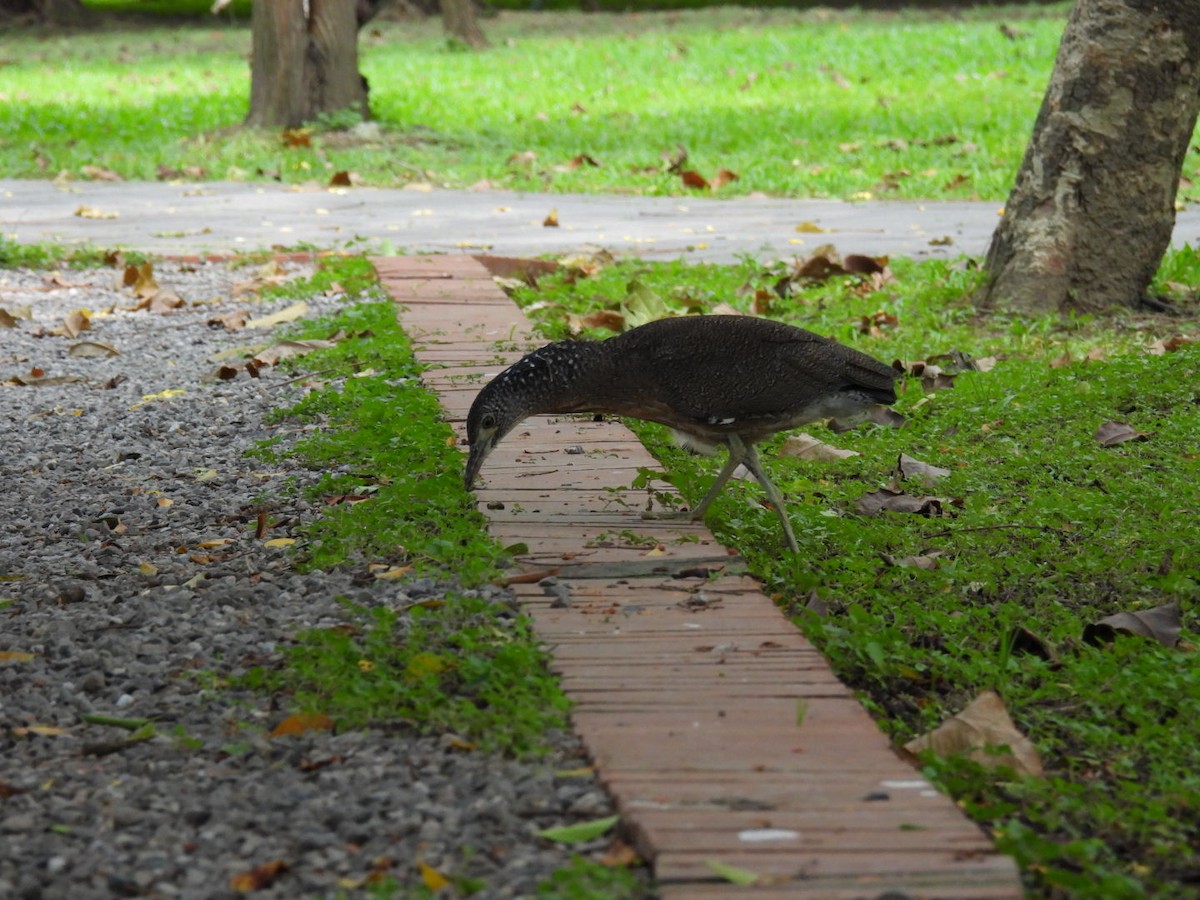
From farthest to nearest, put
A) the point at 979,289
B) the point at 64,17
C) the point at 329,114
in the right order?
1. the point at 64,17
2. the point at 329,114
3. the point at 979,289

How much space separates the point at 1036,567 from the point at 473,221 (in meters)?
7.00

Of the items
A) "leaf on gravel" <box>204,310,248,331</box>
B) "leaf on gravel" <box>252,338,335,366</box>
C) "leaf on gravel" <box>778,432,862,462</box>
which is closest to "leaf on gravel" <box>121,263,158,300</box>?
"leaf on gravel" <box>204,310,248,331</box>

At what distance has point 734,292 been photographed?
8.34 m

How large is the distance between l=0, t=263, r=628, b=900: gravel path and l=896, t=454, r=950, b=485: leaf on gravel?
80.6 inches

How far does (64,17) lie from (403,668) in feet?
87.1

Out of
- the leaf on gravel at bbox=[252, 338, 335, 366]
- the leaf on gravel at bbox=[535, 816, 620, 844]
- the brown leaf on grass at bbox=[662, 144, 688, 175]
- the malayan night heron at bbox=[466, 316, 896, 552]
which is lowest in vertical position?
the leaf on gravel at bbox=[252, 338, 335, 366]

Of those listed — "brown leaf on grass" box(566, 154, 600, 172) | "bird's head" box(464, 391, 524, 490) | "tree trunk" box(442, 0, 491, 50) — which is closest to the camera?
Result: "bird's head" box(464, 391, 524, 490)

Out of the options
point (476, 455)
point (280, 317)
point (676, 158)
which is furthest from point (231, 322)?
point (676, 158)

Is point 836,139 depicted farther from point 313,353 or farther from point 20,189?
point 313,353

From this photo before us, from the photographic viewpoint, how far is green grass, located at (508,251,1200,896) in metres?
3.20

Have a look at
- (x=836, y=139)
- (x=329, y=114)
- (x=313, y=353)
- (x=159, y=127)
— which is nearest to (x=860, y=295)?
(x=313, y=353)

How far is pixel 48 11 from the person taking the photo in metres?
27.1

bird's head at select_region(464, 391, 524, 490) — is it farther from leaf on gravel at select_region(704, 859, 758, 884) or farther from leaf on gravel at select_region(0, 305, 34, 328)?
leaf on gravel at select_region(0, 305, 34, 328)

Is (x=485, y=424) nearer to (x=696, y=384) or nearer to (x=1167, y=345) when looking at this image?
(x=696, y=384)
